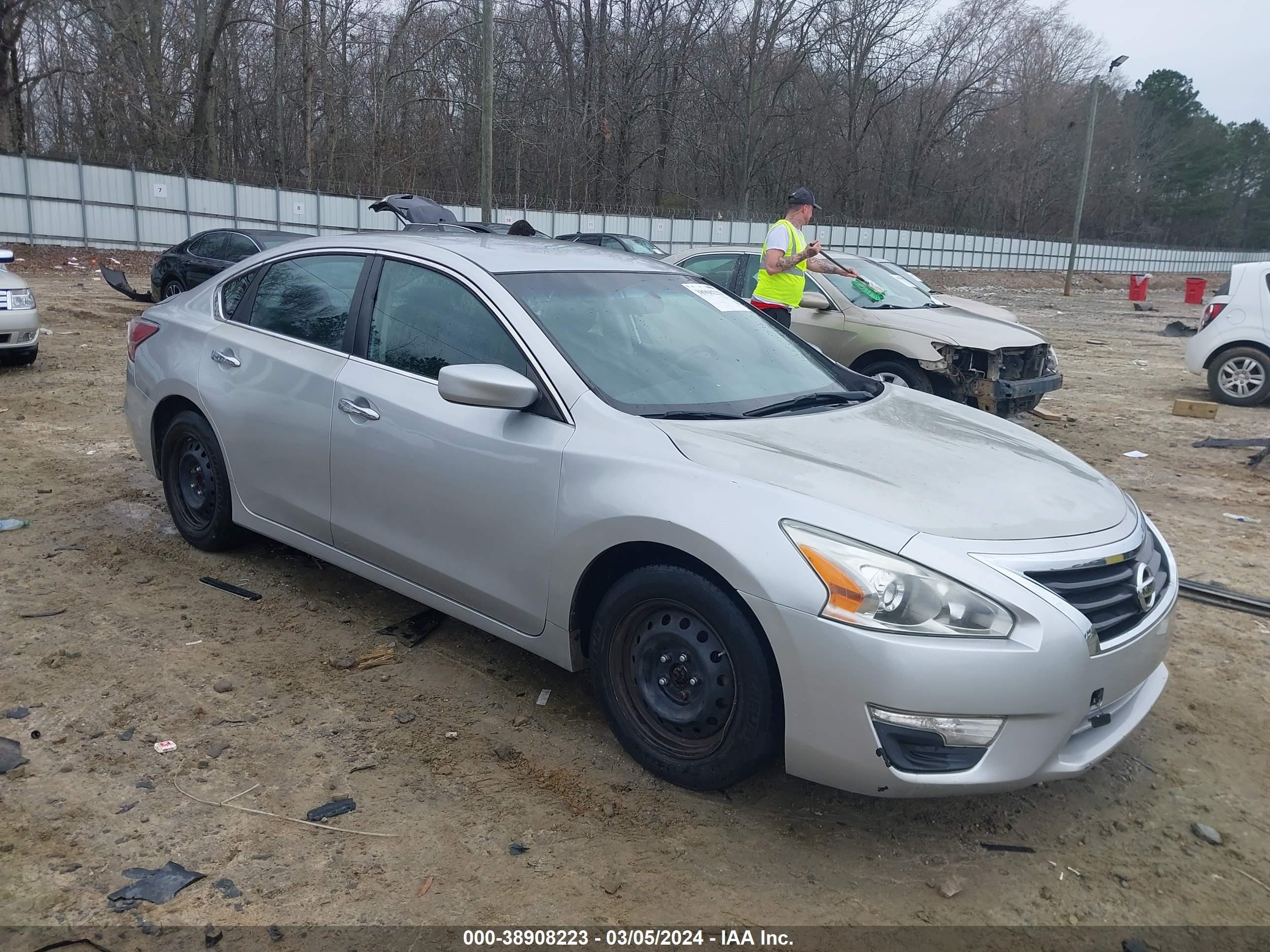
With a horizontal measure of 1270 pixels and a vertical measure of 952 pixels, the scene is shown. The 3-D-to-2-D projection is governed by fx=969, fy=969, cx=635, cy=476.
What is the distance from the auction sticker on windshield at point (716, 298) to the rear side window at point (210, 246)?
1237 centimetres

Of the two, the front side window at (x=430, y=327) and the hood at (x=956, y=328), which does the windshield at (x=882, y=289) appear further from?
the front side window at (x=430, y=327)

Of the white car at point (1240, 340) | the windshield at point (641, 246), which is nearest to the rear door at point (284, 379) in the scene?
the white car at point (1240, 340)

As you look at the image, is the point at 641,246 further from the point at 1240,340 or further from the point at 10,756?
the point at 10,756

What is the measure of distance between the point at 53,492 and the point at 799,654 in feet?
17.3

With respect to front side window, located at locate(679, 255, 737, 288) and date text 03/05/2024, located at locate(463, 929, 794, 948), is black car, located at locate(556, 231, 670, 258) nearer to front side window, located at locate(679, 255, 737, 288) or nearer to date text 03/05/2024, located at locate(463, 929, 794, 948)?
front side window, located at locate(679, 255, 737, 288)

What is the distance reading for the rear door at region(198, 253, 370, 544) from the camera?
4035mm

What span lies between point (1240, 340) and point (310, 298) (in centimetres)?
1091

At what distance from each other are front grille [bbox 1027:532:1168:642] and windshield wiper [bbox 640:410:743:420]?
1151 mm

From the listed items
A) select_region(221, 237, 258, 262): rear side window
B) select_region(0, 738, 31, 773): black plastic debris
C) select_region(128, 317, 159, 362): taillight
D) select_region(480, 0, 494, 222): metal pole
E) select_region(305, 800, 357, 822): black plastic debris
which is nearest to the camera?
select_region(305, 800, 357, 822): black plastic debris

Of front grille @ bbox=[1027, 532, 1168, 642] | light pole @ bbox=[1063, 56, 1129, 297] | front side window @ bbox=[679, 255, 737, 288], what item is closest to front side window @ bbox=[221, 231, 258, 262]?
front side window @ bbox=[679, 255, 737, 288]

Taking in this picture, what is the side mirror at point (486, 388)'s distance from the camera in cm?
321

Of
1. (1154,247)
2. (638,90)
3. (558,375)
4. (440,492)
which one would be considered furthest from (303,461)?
(1154,247)

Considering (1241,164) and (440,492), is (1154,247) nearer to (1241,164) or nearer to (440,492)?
(1241,164)

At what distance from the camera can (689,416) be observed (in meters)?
3.32
